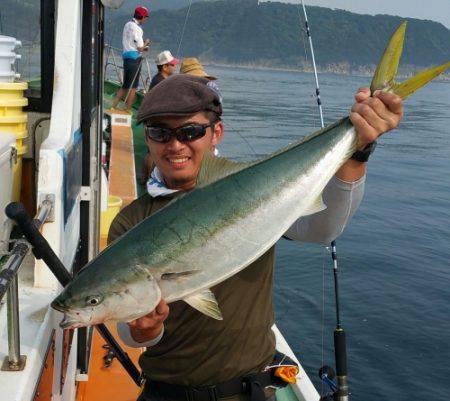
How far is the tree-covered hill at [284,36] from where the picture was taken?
430ft

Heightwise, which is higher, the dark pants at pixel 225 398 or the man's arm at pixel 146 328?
the man's arm at pixel 146 328

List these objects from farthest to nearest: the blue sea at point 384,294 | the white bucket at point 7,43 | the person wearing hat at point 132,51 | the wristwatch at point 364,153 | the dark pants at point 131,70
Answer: the person wearing hat at point 132,51
the dark pants at point 131,70
the blue sea at point 384,294
the white bucket at point 7,43
the wristwatch at point 364,153

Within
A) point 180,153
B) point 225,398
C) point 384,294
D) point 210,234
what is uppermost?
point 180,153

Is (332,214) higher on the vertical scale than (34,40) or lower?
lower

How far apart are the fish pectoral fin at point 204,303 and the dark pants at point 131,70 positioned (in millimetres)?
11784

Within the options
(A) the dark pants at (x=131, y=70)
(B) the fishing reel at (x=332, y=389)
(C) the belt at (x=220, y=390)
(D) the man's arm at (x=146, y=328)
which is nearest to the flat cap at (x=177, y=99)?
(D) the man's arm at (x=146, y=328)

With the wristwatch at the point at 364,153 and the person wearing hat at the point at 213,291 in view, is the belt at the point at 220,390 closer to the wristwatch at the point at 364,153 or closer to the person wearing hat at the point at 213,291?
the person wearing hat at the point at 213,291

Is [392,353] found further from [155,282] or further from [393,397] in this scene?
[155,282]

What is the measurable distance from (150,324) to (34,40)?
105 inches

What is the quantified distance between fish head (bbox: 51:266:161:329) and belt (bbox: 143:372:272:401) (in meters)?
0.74

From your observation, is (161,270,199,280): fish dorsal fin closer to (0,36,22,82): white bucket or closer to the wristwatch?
the wristwatch

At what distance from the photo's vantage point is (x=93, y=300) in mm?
1807

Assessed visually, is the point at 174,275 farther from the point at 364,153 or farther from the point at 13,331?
the point at 364,153

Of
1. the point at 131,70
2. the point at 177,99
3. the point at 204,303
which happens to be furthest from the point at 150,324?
the point at 131,70
